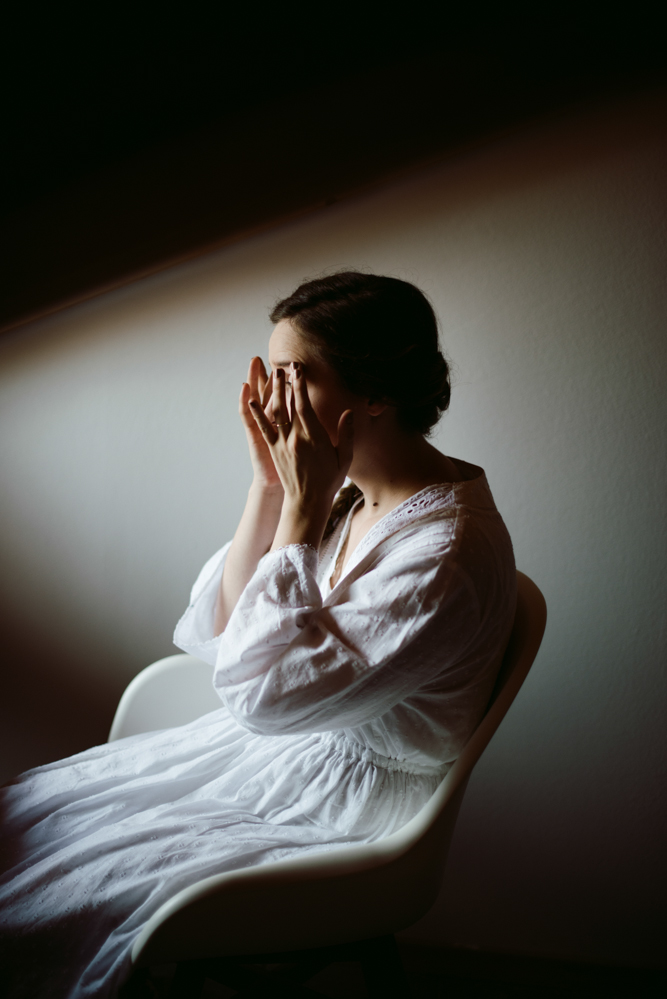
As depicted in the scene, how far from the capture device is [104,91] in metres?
0.36

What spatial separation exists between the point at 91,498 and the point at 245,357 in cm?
48

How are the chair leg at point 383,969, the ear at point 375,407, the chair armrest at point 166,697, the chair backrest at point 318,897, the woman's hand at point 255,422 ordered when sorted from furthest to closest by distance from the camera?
the chair armrest at point 166,697, the woman's hand at point 255,422, the ear at point 375,407, the chair leg at point 383,969, the chair backrest at point 318,897

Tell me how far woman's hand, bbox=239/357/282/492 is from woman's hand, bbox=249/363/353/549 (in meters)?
0.11

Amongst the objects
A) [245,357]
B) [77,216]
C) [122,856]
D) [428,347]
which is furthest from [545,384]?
[122,856]

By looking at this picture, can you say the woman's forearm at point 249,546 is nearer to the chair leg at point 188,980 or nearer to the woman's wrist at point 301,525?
the woman's wrist at point 301,525

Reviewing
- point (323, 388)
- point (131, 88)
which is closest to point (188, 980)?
point (323, 388)

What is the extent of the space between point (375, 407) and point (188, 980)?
29.1 inches

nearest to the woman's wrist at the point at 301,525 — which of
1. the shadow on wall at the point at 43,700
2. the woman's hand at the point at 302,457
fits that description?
the woman's hand at the point at 302,457

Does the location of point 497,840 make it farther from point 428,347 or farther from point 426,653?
point 428,347

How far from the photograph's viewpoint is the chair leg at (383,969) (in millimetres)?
769

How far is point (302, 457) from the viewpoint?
2.66ft

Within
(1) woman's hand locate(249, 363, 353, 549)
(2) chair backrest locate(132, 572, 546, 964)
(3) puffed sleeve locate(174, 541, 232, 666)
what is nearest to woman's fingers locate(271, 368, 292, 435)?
(1) woman's hand locate(249, 363, 353, 549)

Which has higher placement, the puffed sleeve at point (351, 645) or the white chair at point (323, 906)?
the puffed sleeve at point (351, 645)

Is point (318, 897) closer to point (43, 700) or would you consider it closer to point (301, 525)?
point (301, 525)
